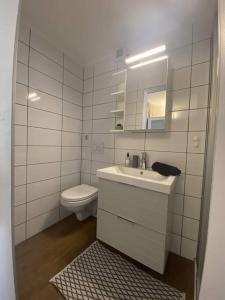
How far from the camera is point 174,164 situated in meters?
1.44

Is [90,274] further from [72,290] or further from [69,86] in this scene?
[69,86]

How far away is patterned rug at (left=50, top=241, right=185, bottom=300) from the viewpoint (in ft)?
3.43

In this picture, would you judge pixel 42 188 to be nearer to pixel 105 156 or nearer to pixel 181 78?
pixel 105 156

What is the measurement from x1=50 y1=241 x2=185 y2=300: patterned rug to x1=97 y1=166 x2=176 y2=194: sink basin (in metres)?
0.75

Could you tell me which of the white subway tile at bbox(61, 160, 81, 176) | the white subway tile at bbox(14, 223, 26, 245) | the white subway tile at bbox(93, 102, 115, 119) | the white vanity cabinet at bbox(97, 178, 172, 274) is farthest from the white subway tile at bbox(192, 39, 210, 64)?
the white subway tile at bbox(14, 223, 26, 245)

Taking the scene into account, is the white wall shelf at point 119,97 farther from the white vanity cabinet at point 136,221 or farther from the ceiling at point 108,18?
the white vanity cabinet at point 136,221

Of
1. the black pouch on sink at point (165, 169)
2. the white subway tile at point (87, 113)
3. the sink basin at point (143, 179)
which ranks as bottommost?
the sink basin at point (143, 179)

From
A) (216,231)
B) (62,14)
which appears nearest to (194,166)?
(216,231)

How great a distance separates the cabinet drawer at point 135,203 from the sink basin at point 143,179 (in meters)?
0.04

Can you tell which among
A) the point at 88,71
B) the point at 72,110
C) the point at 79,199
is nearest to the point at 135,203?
the point at 79,199

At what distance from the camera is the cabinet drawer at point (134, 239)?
44.2 inches

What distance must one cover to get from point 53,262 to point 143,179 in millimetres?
1098

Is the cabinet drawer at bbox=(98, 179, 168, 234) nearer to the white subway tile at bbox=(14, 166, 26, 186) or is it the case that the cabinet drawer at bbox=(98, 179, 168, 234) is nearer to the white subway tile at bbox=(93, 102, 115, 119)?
the white subway tile at bbox=(14, 166, 26, 186)

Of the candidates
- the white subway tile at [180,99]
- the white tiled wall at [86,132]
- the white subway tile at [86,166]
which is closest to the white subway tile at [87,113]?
the white tiled wall at [86,132]
